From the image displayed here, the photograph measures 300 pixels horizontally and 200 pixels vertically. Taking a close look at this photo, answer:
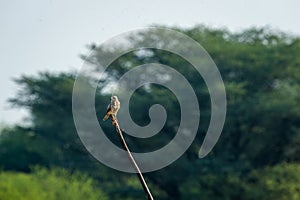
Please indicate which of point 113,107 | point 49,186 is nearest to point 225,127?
point 49,186

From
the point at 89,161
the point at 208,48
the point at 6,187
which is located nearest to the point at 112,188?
the point at 89,161

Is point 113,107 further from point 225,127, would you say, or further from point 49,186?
point 49,186

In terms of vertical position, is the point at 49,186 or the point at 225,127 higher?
the point at 225,127

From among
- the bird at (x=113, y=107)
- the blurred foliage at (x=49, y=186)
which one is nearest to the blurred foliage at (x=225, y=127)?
the blurred foliage at (x=49, y=186)

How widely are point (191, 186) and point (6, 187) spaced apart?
6205 millimetres

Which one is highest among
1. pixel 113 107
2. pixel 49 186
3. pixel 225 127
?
pixel 225 127

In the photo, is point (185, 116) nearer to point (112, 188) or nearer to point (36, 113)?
point (112, 188)

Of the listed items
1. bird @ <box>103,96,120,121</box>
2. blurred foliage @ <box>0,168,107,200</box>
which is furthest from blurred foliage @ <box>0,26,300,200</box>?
bird @ <box>103,96,120,121</box>

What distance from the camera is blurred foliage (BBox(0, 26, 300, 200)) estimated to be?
24828 mm

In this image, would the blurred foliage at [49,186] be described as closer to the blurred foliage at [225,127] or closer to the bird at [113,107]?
the blurred foliage at [225,127]

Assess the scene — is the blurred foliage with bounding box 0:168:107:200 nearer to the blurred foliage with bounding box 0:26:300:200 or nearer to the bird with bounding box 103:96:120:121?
the blurred foliage with bounding box 0:26:300:200

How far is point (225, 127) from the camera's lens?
25344 millimetres

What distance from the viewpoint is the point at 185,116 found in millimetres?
23922

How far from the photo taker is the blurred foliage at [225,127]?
81.5 feet
